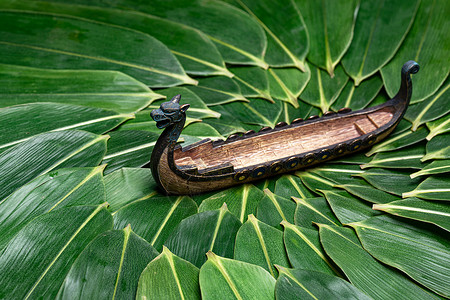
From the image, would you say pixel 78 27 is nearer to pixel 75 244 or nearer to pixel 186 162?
pixel 186 162

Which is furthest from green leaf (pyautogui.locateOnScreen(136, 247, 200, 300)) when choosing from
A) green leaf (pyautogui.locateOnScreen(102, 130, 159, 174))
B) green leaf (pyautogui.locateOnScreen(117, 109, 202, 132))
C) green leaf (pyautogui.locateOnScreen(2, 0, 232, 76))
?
Answer: green leaf (pyautogui.locateOnScreen(2, 0, 232, 76))

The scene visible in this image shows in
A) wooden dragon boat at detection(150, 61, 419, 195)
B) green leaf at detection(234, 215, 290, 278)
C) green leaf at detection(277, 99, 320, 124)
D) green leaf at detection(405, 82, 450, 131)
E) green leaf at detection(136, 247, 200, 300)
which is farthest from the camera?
green leaf at detection(277, 99, 320, 124)

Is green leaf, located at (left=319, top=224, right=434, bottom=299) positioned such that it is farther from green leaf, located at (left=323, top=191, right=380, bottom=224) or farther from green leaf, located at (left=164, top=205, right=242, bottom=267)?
green leaf, located at (left=164, top=205, right=242, bottom=267)

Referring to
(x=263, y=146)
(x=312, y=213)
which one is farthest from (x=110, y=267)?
(x=263, y=146)

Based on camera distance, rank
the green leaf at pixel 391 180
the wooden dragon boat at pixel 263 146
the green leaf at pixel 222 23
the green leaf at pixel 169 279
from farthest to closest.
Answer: the green leaf at pixel 222 23 < the green leaf at pixel 391 180 < the wooden dragon boat at pixel 263 146 < the green leaf at pixel 169 279

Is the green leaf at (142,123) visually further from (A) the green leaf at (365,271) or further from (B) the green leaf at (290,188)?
(A) the green leaf at (365,271)

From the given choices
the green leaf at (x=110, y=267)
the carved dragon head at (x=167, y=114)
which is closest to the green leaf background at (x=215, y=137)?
→ the green leaf at (x=110, y=267)
